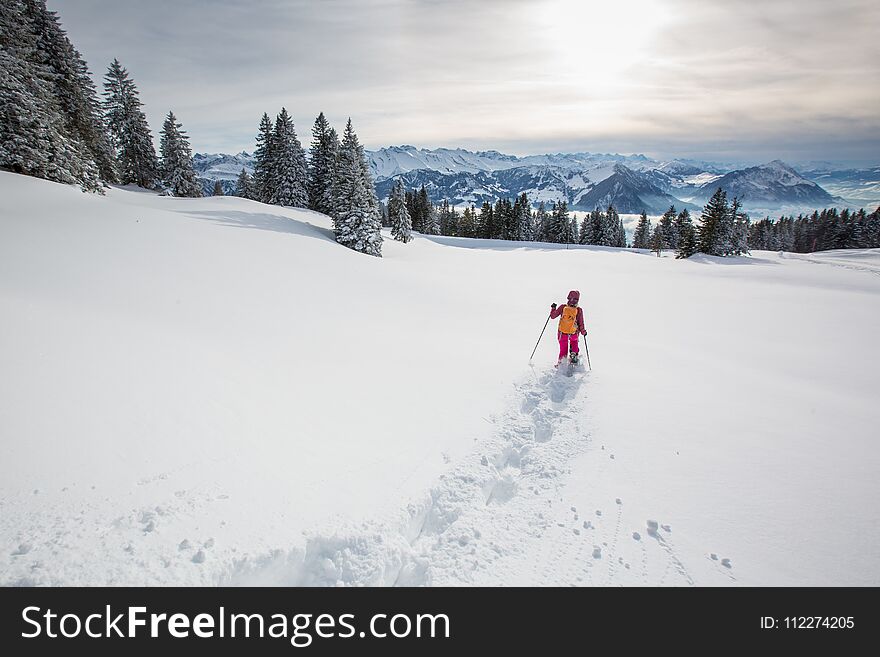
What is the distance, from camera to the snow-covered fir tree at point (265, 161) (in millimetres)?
44844

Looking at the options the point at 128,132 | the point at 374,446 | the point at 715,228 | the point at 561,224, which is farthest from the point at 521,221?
the point at 374,446

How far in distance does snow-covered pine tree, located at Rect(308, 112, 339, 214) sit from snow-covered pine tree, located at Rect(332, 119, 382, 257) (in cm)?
983

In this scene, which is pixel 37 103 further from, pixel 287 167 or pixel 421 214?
pixel 421 214

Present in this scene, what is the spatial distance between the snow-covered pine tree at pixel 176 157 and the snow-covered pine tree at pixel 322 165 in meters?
12.9

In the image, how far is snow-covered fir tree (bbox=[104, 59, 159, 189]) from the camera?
3969 centimetres

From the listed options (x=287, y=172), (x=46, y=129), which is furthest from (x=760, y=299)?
(x=287, y=172)

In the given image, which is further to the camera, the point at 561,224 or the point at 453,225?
the point at 453,225

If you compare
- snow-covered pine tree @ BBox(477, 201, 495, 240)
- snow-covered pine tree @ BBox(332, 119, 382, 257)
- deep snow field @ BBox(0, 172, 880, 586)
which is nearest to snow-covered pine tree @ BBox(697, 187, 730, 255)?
snow-covered pine tree @ BBox(477, 201, 495, 240)

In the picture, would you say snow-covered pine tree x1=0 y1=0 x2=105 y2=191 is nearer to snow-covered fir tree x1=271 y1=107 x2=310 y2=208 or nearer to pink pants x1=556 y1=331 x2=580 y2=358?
snow-covered fir tree x1=271 y1=107 x2=310 y2=208

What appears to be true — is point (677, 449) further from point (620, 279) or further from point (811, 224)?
point (811, 224)

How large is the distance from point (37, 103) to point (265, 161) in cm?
2739

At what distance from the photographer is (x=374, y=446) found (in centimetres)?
568

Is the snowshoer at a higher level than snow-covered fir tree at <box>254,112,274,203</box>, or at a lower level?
lower

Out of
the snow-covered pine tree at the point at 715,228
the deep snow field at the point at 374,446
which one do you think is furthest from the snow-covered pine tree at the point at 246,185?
the snow-covered pine tree at the point at 715,228
